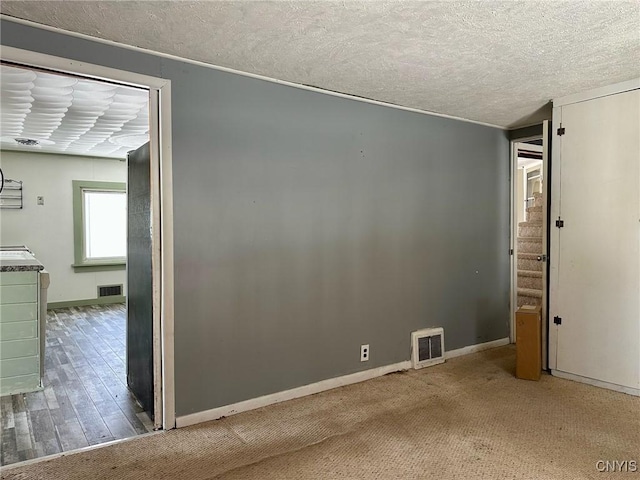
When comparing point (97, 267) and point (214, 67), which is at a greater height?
point (214, 67)

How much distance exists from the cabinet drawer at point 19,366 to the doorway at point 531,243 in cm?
401

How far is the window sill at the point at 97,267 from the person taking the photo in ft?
21.5

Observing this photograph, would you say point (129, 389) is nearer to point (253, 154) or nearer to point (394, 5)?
point (253, 154)

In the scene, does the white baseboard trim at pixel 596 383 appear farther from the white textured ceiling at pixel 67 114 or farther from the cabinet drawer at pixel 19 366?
the cabinet drawer at pixel 19 366

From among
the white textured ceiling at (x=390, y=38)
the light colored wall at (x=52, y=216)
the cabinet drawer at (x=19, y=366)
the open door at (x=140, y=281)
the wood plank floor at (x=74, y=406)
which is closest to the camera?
the white textured ceiling at (x=390, y=38)

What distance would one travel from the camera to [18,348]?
3.22 meters

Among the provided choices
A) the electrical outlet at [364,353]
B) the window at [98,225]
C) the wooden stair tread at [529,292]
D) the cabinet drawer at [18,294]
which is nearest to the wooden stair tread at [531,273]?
the wooden stair tread at [529,292]

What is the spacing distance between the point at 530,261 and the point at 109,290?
20.7 ft

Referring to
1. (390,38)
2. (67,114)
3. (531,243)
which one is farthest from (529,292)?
(67,114)

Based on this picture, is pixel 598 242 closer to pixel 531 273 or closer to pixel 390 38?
pixel 531 273

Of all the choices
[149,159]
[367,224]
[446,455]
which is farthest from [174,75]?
[446,455]

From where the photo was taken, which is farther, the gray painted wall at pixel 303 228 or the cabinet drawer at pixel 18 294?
the cabinet drawer at pixel 18 294

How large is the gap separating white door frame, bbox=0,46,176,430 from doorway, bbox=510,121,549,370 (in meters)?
2.91

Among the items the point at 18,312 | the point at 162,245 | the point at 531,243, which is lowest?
A: the point at 18,312
